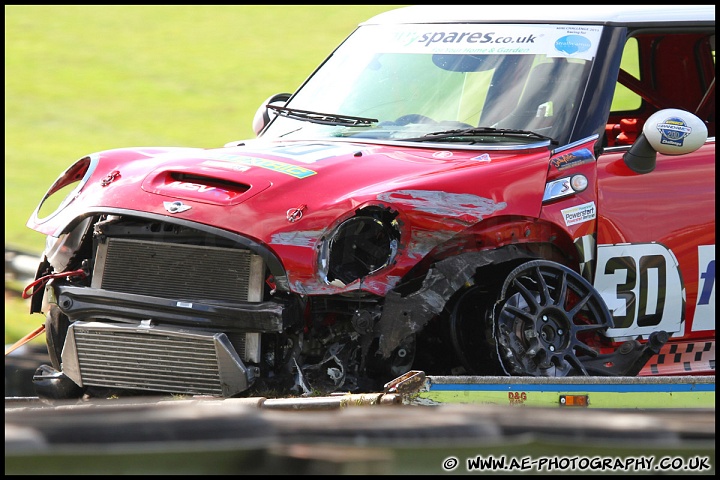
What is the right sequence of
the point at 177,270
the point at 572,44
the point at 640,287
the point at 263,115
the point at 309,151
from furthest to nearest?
the point at 263,115, the point at 572,44, the point at 640,287, the point at 309,151, the point at 177,270

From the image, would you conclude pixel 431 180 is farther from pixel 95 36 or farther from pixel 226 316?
pixel 95 36

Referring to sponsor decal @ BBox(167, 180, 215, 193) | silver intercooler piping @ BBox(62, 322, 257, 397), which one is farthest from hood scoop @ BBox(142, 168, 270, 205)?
silver intercooler piping @ BBox(62, 322, 257, 397)

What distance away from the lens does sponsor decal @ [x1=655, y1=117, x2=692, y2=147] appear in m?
5.63

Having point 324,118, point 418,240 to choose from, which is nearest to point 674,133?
point 418,240

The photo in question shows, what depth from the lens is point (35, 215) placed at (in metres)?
5.83

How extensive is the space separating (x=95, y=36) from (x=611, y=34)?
59.9 ft

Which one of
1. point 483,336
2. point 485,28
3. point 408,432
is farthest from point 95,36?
point 408,432

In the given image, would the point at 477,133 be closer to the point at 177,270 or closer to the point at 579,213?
the point at 579,213

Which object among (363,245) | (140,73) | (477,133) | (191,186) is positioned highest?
(140,73)

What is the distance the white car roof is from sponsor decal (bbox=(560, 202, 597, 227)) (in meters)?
1.11

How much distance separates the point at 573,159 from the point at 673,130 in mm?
493

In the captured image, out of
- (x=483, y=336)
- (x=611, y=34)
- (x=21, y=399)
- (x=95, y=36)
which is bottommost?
(x=21, y=399)

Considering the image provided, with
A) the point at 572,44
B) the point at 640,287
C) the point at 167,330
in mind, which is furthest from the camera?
the point at 572,44

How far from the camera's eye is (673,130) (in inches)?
222
